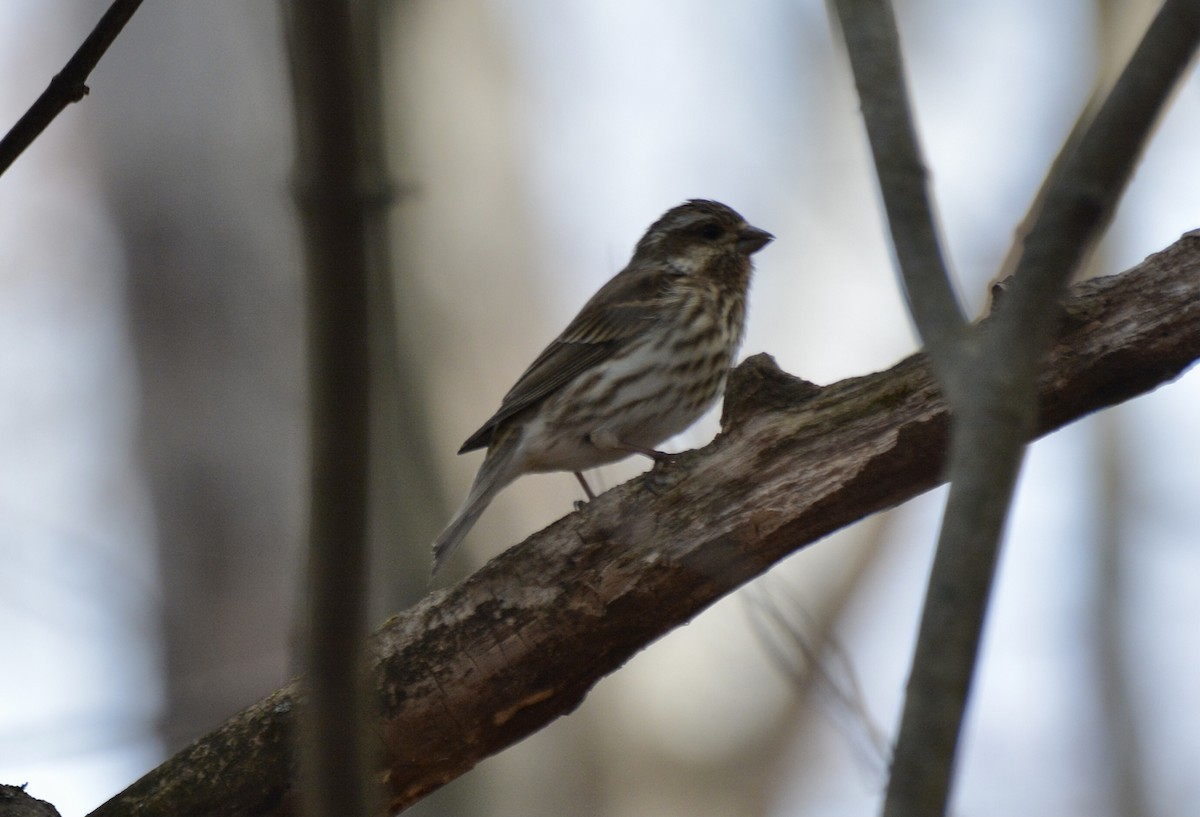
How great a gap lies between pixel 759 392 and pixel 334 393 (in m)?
2.81

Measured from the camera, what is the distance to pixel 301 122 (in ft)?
5.96

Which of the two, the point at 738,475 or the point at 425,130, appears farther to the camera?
the point at 425,130

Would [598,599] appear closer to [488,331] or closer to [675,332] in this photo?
[675,332]

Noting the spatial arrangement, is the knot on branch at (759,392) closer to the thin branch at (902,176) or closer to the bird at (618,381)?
the bird at (618,381)

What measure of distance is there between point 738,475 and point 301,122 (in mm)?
2845

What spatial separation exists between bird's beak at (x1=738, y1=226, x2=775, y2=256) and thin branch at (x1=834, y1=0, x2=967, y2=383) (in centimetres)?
411

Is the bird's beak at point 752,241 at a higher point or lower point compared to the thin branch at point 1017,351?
higher

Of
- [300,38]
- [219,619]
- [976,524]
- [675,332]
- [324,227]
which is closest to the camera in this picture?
[300,38]

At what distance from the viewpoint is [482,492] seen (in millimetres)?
5883

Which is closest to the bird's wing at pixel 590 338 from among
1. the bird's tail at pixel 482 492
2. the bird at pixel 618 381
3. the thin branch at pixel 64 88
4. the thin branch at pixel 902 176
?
the bird at pixel 618 381

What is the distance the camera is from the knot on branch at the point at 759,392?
4.56 m

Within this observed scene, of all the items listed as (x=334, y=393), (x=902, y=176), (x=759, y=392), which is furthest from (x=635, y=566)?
(x=334, y=393)

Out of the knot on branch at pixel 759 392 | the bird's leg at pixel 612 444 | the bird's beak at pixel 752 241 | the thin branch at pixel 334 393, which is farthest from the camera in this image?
the bird's beak at pixel 752 241

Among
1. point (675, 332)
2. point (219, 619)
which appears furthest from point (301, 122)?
point (219, 619)
